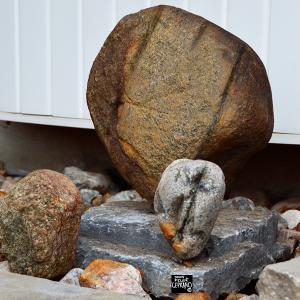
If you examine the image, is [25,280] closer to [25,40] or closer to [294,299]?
[294,299]

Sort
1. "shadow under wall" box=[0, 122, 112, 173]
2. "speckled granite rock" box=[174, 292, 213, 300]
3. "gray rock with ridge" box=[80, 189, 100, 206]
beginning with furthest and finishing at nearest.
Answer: "shadow under wall" box=[0, 122, 112, 173] → "gray rock with ridge" box=[80, 189, 100, 206] → "speckled granite rock" box=[174, 292, 213, 300]

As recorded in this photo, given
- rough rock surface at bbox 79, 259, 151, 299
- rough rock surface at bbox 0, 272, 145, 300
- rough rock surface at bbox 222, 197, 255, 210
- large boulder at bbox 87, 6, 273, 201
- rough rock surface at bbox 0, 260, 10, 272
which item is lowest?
rough rock surface at bbox 0, 260, 10, 272

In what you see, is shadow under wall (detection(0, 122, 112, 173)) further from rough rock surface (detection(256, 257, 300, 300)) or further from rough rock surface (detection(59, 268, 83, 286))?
rough rock surface (detection(256, 257, 300, 300))

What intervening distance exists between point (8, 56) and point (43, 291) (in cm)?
310

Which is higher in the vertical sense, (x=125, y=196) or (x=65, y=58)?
(x=65, y=58)

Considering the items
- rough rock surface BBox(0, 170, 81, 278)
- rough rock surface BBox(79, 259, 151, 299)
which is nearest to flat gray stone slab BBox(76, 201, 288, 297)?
rough rock surface BBox(79, 259, 151, 299)

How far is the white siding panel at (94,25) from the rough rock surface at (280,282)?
2.56 m

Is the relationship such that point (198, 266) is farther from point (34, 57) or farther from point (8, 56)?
point (8, 56)

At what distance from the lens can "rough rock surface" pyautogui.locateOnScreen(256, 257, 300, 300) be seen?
2822 mm

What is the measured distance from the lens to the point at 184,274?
324 centimetres

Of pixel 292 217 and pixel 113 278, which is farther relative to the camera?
pixel 292 217

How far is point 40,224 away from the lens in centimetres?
330

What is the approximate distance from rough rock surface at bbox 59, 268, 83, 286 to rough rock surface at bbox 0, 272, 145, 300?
239mm

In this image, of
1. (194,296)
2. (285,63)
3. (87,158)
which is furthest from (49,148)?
(194,296)
